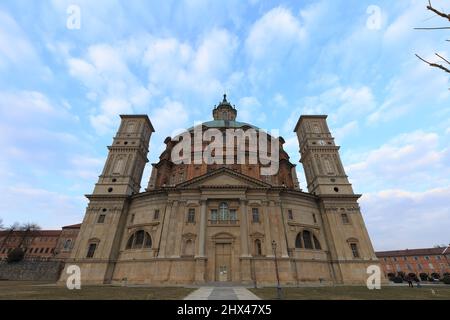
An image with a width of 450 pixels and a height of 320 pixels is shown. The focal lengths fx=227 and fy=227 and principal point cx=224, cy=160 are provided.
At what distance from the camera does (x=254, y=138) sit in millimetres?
44312

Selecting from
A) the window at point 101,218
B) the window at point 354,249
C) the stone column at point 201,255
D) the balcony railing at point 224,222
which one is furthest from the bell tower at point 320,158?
the window at point 101,218

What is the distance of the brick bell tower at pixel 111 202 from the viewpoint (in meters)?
32.5

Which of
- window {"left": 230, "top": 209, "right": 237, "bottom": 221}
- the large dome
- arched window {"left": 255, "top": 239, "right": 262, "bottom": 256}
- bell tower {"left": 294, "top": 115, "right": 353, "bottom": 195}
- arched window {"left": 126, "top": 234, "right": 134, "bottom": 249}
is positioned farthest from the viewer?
the large dome

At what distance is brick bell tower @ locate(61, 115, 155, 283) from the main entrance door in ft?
52.4

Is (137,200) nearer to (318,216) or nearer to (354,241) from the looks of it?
(318,216)

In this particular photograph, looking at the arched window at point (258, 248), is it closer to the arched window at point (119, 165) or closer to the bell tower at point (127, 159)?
the bell tower at point (127, 159)

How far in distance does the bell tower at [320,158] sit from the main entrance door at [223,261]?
19.1 m

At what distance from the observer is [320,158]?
4284cm

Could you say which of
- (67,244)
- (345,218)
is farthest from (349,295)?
(67,244)

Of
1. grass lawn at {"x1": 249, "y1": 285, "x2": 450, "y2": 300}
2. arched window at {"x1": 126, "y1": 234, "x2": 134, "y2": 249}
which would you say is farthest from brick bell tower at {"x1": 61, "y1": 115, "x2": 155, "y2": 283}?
grass lawn at {"x1": 249, "y1": 285, "x2": 450, "y2": 300}

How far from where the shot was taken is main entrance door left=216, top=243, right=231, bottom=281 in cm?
2877

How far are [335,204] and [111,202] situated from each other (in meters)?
36.7

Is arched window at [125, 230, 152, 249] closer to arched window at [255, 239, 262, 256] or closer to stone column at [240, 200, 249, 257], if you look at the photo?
stone column at [240, 200, 249, 257]
